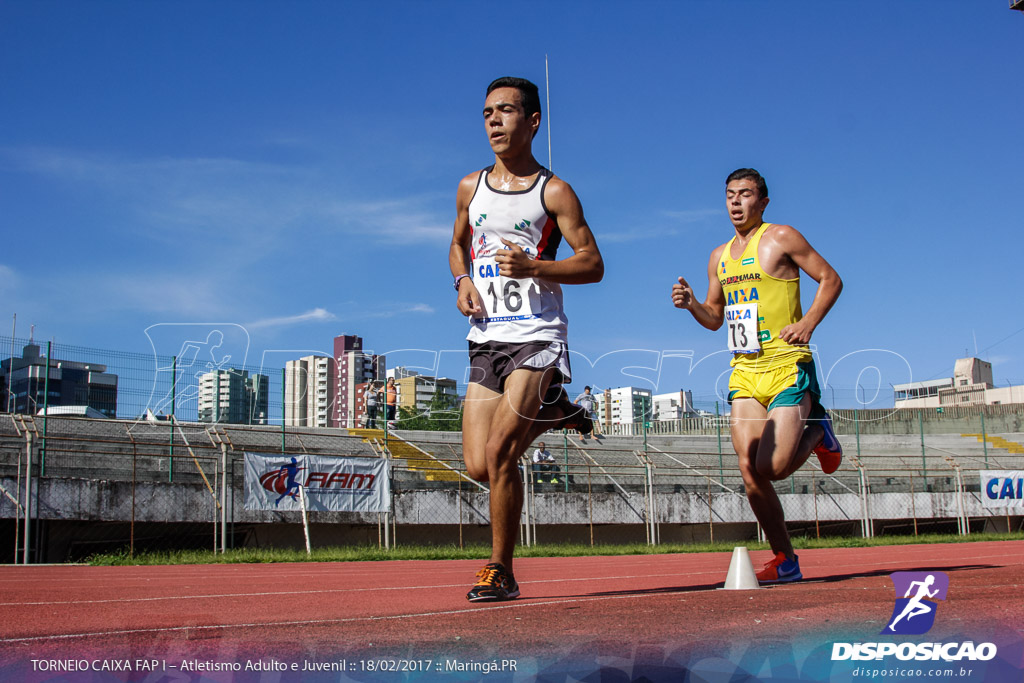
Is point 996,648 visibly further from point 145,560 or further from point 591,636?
point 145,560

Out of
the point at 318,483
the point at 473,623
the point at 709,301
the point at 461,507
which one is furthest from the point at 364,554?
the point at 473,623

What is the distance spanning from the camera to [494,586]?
4.30 meters

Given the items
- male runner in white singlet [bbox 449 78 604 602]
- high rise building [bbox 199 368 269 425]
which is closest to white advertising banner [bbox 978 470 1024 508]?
high rise building [bbox 199 368 269 425]

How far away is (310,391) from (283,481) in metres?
5.81

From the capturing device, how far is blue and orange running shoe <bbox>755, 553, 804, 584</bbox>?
5500 mm

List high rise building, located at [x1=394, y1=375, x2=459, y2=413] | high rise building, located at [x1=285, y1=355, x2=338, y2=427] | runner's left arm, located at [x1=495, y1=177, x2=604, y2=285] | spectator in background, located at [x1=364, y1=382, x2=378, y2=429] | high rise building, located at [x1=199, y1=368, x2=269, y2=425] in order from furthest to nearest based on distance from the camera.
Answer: spectator in background, located at [x1=364, y1=382, x2=378, y2=429] → high rise building, located at [x1=394, y1=375, x2=459, y2=413] → high rise building, located at [x1=285, y1=355, x2=338, y2=427] → high rise building, located at [x1=199, y1=368, x2=269, y2=425] → runner's left arm, located at [x1=495, y1=177, x2=604, y2=285]

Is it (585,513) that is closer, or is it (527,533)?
(527,533)

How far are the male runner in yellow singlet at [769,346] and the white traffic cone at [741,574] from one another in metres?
0.47

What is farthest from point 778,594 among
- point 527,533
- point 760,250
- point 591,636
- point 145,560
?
point 527,533

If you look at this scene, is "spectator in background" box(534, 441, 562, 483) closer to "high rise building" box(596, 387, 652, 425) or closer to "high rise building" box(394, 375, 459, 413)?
"high rise building" box(596, 387, 652, 425)

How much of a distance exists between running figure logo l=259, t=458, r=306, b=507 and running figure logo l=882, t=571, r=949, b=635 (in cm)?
1384

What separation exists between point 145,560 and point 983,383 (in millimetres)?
75741

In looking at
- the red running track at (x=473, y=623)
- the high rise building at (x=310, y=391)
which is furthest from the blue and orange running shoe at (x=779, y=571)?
the high rise building at (x=310, y=391)

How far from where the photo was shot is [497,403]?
15.5 ft
